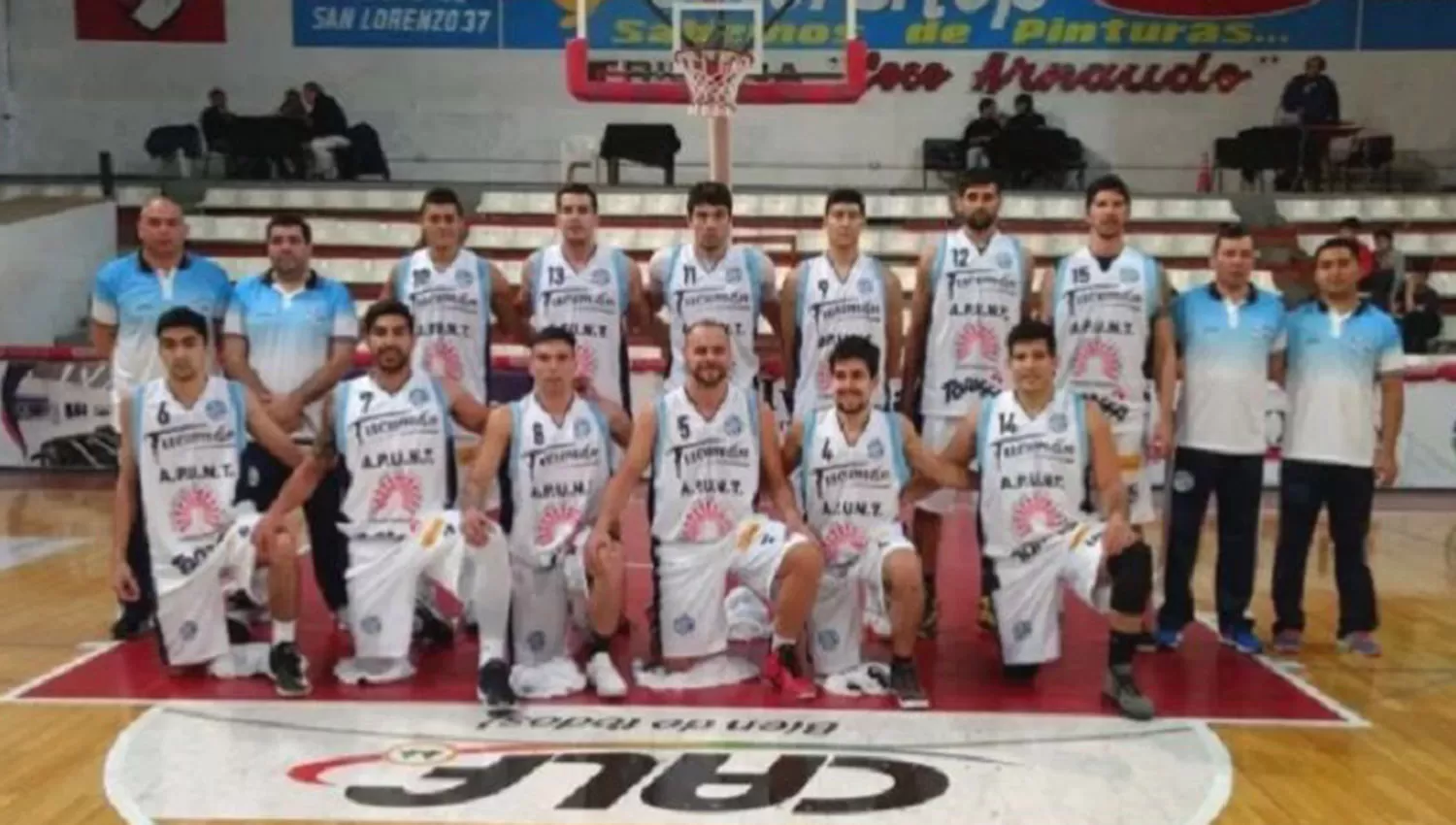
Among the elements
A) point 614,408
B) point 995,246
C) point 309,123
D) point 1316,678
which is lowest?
point 1316,678

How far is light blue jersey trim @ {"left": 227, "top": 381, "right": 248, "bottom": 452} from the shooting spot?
19.0 ft

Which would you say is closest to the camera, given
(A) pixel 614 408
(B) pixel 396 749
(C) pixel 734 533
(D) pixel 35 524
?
(B) pixel 396 749

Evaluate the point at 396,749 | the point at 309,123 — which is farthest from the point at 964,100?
the point at 396,749

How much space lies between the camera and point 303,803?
442 cm

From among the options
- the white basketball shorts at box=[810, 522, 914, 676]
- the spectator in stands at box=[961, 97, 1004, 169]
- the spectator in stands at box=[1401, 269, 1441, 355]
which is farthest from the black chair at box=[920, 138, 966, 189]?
the white basketball shorts at box=[810, 522, 914, 676]

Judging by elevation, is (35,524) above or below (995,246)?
below

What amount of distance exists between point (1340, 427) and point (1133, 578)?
1.42 m

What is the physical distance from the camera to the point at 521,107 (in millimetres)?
17656

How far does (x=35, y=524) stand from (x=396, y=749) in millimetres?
5079

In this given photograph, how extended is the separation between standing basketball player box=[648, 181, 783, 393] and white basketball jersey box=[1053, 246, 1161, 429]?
4.25 ft

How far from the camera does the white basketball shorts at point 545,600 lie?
222 inches

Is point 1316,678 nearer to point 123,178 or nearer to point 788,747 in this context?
point 788,747

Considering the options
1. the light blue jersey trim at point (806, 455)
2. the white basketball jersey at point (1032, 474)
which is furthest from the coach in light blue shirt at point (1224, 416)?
the light blue jersey trim at point (806, 455)

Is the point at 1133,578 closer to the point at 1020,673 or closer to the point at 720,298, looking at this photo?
the point at 1020,673
